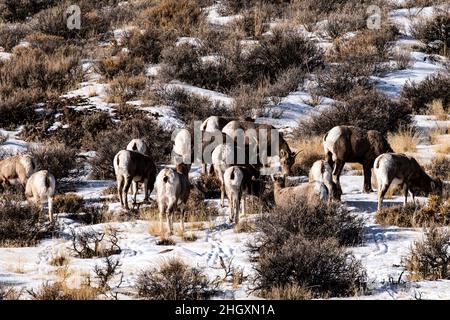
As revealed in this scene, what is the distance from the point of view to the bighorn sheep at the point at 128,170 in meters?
14.4

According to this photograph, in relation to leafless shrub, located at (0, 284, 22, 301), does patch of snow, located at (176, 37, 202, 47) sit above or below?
above

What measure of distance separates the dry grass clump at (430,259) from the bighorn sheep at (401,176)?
292 cm

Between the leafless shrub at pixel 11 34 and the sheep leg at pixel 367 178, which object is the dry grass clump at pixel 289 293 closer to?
the sheep leg at pixel 367 178

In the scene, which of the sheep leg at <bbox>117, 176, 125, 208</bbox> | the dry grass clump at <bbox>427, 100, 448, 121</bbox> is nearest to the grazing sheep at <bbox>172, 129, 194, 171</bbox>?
the sheep leg at <bbox>117, 176, 125, 208</bbox>

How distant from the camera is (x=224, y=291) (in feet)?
30.7

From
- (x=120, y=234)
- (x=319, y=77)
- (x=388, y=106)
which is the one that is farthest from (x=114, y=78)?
(x=120, y=234)

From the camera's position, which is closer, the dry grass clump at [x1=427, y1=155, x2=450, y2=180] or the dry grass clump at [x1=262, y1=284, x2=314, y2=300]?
the dry grass clump at [x1=262, y1=284, x2=314, y2=300]

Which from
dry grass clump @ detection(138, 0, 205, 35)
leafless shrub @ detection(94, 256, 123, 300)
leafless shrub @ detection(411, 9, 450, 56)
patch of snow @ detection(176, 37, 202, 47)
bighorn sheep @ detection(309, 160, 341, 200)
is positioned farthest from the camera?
dry grass clump @ detection(138, 0, 205, 35)

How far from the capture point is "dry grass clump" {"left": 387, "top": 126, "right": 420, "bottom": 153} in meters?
18.3

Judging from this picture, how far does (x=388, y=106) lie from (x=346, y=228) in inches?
414

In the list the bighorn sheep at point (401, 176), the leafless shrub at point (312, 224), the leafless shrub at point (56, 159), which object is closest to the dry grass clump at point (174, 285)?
the leafless shrub at point (312, 224)

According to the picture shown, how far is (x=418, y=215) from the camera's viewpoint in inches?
497

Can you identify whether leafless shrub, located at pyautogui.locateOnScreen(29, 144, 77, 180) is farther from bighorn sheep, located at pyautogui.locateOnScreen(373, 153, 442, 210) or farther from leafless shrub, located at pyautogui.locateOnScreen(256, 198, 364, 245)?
bighorn sheep, located at pyautogui.locateOnScreen(373, 153, 442, 210)
